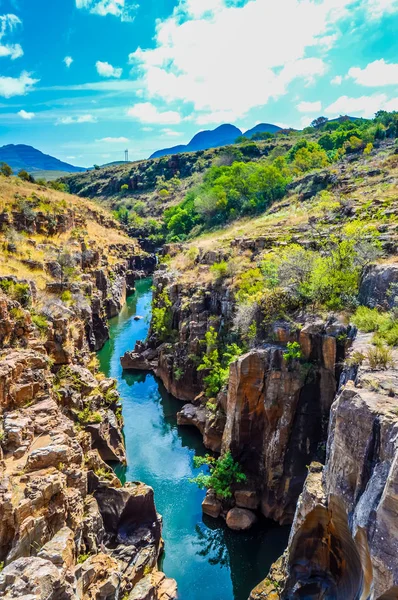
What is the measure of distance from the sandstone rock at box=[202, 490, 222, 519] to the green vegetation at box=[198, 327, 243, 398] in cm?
592

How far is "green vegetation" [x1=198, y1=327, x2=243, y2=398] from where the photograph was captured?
2355cm

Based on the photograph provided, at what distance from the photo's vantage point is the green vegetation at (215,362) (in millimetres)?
23547

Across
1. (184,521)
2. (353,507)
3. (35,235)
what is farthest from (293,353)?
(35,235)

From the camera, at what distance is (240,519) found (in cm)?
1784

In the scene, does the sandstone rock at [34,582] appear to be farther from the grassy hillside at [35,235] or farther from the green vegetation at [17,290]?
the grassy hillside at [35,235]

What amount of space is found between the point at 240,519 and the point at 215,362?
9485mm

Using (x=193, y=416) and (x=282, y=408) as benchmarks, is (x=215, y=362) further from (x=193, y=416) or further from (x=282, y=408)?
(x=282, y=408)

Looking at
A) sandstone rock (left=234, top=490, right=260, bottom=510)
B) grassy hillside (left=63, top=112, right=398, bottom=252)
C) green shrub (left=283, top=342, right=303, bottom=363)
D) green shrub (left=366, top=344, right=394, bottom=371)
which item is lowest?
sandstone rock (left=234, top=490, right=260, bottom=510)

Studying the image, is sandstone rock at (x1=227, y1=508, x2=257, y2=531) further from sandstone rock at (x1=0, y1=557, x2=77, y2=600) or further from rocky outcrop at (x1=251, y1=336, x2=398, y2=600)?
sandstone rock at (x1=0, y1=557, x2=77, y2=600)

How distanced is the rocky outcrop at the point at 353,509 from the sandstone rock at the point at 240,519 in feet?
12.2

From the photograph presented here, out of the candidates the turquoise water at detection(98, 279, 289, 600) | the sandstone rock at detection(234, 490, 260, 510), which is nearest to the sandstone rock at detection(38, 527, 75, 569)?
the turquoise water at detection(98, 279, 289, 600)

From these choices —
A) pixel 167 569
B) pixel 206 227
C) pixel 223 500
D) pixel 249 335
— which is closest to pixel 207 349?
pixel 249 335

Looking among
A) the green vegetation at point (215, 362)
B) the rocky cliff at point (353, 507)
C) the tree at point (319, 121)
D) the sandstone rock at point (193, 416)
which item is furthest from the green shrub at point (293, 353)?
the tree at point (319, 121)

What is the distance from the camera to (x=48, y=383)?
18.0 m
